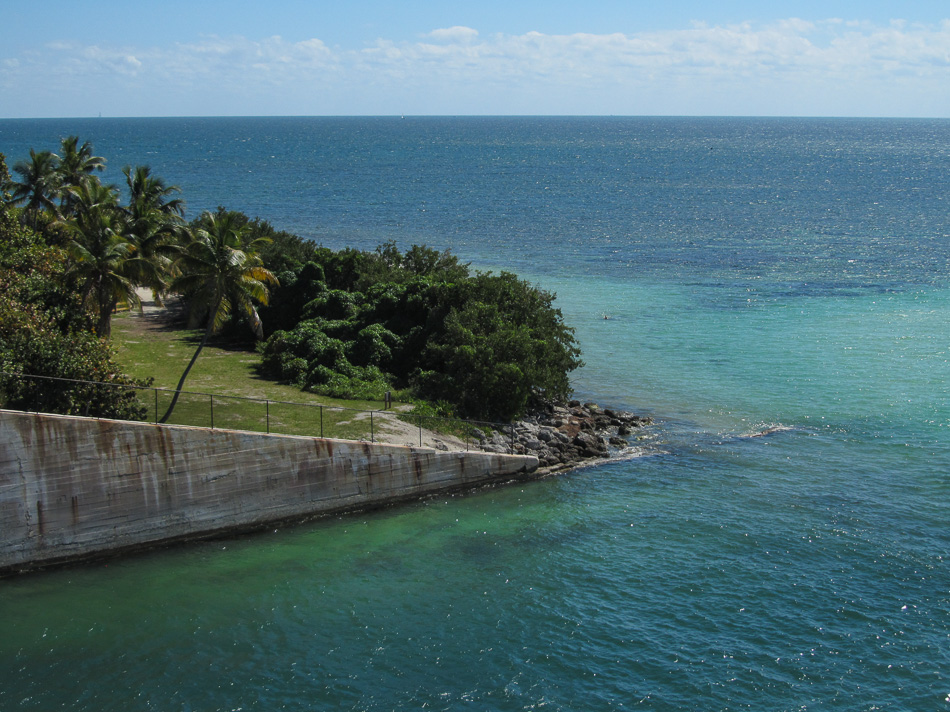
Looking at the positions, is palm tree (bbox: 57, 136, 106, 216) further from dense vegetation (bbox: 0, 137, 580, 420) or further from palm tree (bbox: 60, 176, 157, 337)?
palm tree (bbox: 60, 176, 157, 337)

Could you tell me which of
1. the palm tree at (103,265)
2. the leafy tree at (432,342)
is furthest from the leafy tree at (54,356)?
the leafy tree at (432,342)

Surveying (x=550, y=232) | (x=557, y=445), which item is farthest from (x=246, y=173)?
(x=557, y=445)

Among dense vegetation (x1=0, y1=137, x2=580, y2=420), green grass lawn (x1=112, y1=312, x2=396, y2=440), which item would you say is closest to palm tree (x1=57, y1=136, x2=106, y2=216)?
dense vegetation (x1=0, y1=137, x2=580, y2=420)

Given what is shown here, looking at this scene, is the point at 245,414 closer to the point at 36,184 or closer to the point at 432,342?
the point at 432,342

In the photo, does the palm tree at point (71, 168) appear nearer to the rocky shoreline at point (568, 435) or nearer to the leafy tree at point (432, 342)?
the leafy tree at point (432, 342)

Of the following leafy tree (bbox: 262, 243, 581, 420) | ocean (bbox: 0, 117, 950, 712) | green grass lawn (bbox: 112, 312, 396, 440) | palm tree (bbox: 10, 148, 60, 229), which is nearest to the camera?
ocean (bbox: 0, 117, 950, 712)

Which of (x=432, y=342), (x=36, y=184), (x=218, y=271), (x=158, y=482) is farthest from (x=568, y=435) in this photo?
(x=36, y=184)

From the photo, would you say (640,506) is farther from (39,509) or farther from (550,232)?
(550,232)
